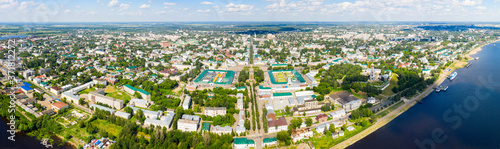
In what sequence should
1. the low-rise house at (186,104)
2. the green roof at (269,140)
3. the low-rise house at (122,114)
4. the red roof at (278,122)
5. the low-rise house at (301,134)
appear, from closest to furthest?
the green roof at (269,140), the low-rise house at (301,134), the red roof at (278,122), the low-rise house at (122,114), the low-rise house at (186,104)

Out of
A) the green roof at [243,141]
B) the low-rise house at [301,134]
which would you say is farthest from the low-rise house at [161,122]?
the low-rise house at [301,134]

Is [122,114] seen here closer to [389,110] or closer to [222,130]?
[222,130]

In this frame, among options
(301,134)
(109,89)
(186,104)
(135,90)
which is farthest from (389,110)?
(109,89)

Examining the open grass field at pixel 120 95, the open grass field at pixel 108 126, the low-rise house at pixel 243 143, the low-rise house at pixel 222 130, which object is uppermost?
the open grass field at pixel 120 95

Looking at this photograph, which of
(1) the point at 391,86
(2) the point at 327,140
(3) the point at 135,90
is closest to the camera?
(2) the point at 327,140

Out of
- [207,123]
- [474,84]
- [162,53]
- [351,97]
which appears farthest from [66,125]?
[474,84]

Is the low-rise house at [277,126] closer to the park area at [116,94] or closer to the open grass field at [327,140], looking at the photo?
the open grass field at [327,140]
